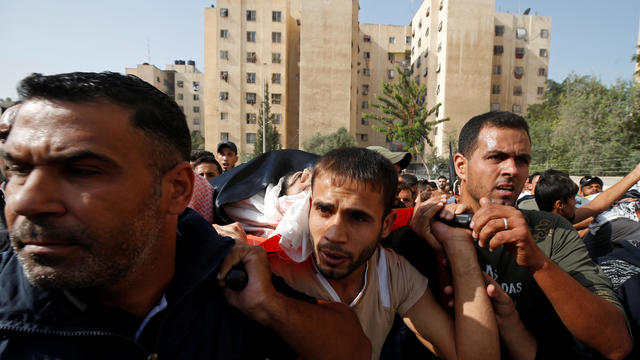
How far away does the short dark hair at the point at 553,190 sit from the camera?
353 centimetres

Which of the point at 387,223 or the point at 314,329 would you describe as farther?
the point at 387,223

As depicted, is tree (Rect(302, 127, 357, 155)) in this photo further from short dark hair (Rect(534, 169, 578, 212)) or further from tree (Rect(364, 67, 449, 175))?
short dark hair (Rect(534, 169, 578, 212))

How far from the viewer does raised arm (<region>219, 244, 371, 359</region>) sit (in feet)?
4.32

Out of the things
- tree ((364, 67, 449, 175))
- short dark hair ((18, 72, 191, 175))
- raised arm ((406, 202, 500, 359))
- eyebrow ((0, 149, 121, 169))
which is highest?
tree ((364, 67, 449, 175))

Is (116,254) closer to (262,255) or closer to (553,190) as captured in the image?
(262,255)

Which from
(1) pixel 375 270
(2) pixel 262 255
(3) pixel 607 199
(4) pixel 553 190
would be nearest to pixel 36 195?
(2) pixel 262 255

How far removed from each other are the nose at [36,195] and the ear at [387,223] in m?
1.48

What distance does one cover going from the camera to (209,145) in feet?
143

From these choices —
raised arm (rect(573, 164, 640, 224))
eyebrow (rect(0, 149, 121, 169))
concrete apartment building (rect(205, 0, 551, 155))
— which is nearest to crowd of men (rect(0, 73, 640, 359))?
eyebrow (rect(0, 149, 121, 169))

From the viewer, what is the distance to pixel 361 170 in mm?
1822

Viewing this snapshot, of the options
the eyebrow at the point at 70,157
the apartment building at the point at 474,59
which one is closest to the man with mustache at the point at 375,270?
the eyebrow at the point at 70,157

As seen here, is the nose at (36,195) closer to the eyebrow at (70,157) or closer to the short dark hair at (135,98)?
the eyebrow at (70,157)

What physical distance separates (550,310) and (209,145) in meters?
45.0

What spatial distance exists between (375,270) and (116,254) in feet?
4.30
